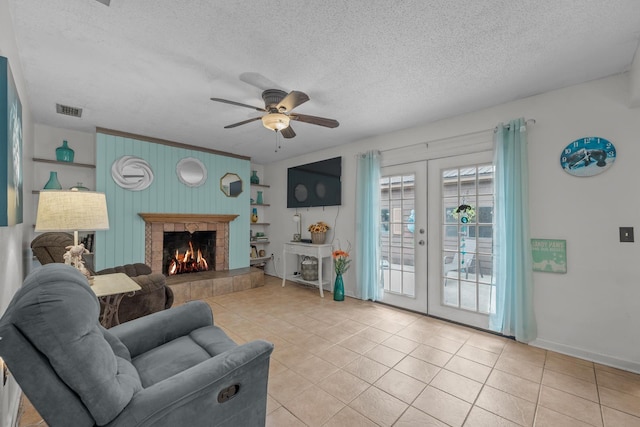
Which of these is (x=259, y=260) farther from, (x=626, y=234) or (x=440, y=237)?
(x=626, y=234)

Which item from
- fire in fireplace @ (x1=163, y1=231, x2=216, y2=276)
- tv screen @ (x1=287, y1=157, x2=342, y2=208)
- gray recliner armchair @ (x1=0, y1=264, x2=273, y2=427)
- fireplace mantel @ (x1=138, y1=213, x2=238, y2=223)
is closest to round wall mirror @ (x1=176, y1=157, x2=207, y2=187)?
fireplace mantel @ (x1=138, y1=213, x2=238, y2=223)

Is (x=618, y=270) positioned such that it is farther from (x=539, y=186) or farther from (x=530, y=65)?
(x=530, y=65)

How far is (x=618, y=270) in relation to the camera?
2271 mm

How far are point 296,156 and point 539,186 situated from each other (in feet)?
12.3

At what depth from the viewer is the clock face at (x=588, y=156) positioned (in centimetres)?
232

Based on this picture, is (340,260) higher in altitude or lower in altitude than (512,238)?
lower

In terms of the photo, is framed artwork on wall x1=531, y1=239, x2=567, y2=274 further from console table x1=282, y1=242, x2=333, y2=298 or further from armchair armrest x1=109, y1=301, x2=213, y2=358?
armchair armrest x1=109, y1=301, x2=213, y2=358

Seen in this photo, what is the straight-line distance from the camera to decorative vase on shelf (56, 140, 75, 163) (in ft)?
11.7

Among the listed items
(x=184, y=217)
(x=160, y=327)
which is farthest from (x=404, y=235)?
(x=184, y=217)

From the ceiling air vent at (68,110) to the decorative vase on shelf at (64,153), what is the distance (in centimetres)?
63

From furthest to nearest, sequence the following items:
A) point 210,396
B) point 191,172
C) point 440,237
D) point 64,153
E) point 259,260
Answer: point 259,260 → point 191,172 → point 64,153 → point 440,237 → point 210,396

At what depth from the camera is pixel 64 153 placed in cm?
358

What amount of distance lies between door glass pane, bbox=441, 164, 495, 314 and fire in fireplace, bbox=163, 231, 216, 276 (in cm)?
380

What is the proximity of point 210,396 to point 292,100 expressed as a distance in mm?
2004
